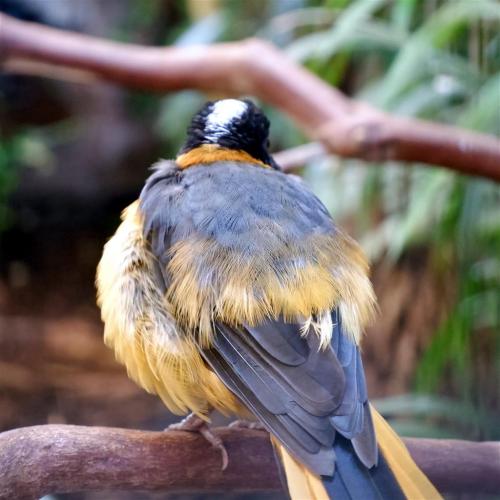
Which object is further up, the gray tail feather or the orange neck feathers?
the orange neck feathers

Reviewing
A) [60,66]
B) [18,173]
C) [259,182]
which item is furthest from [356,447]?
[18,173]

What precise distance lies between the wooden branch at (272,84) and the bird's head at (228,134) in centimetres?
29

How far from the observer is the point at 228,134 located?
4.34 ft

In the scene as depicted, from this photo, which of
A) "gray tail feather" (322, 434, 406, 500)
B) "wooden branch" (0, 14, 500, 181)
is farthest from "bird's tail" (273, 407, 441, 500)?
"wooden branch" (0, 14, 500, 181)

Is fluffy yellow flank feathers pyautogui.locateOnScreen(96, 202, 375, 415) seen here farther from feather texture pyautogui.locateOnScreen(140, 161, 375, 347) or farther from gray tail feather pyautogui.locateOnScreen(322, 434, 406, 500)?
gray tail feather pyautogui.locateOnScreen(322, 434, 406, 500)

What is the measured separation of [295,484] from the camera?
3.01 feet

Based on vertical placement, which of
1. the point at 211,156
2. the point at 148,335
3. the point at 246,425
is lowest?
the point at 246,425

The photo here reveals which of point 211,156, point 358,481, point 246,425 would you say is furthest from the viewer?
point 211,156

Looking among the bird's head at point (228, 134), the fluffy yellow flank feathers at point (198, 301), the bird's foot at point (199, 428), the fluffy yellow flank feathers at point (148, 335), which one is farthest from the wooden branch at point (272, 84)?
the bird's foot at point (199, 428)

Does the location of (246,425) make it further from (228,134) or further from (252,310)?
(228,134)

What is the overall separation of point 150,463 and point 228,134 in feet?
1.68

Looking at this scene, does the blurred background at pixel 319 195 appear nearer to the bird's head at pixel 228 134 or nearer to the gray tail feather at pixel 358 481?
the gray tail feather at pixel 358 481

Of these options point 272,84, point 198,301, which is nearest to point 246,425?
point 198,301

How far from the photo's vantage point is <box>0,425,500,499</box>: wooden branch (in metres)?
0.95
